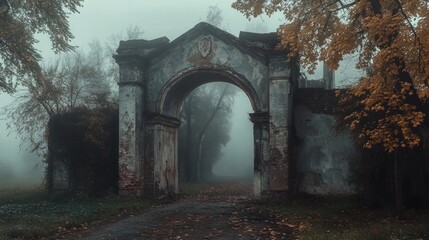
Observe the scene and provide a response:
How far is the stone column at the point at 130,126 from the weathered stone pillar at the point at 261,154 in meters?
4.50

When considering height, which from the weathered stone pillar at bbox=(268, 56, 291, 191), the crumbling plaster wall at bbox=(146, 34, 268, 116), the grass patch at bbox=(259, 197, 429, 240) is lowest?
the grass patch at bbox=(259, 197, 429, 240)

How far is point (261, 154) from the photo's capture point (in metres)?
16.1

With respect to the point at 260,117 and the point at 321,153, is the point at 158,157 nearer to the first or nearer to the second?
the point at 260,117

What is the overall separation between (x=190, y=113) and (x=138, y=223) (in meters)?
20.9

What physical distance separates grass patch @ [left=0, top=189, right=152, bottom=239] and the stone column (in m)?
0.73

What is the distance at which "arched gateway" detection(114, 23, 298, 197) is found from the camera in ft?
51.3

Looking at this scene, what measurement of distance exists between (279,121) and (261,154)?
4.83 ft

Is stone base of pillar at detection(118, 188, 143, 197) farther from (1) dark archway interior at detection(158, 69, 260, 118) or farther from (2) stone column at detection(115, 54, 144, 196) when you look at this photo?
(1) dark archway interior at detection(158, 69, 260, 118)

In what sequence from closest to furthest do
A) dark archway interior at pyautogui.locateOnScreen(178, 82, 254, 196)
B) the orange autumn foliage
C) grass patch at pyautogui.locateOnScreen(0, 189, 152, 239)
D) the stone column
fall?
the orange autumn foliage → grass patch at pyautogui.locateOnScreen(0, 189, 152, 239) → the stone column → dark archway interior at pyautogui.locateOnScreen(178, 82, 254, 196)

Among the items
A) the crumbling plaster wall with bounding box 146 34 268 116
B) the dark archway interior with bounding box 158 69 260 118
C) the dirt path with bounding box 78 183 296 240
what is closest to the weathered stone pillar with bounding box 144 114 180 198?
the dark archway interior with bounding box 158 69 260 118

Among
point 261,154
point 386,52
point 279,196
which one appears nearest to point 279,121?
point 261,154

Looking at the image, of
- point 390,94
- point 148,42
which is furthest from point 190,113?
point 390,94

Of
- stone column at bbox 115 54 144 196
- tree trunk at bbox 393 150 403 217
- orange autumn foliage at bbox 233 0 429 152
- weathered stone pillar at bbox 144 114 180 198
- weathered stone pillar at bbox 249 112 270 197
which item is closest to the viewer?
orange autumn foliage at bbox 233 0 429 152

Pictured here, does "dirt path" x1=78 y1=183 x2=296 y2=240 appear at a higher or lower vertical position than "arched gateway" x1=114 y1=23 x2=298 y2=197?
lower
